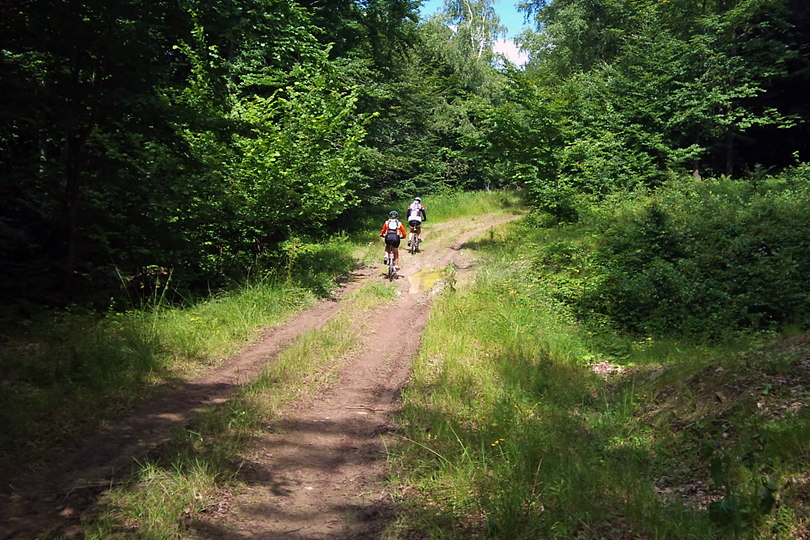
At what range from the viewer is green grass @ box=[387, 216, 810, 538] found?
336 centimetres

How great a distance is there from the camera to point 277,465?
4473 millimetres

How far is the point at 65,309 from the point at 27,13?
168 inches

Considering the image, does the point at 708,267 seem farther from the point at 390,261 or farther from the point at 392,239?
the point at 390,261

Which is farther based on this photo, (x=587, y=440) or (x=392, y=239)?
(x=392, y=239)

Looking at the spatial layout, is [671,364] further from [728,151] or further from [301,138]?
[728,151]

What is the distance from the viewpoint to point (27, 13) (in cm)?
690

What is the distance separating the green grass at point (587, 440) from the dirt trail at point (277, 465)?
0.39 meters

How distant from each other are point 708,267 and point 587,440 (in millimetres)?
5730

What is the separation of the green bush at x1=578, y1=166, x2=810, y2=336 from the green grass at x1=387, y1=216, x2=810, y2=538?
0.73m

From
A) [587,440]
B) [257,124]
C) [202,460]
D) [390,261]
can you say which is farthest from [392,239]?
[202,460]

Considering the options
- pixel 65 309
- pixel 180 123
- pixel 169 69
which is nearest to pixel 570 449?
pixel 65 309

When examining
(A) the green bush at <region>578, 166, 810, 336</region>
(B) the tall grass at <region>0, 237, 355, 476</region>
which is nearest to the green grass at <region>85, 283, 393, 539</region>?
(B) the tall grass at <region>0, 237, 355, 476</region>

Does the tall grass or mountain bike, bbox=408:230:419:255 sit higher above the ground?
mountain bike, bbox=408:230:419:255

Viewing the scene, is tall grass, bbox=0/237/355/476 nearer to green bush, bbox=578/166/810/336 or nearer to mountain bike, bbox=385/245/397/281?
mountain bike, bbox=385/245/397/281
